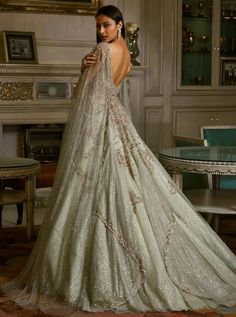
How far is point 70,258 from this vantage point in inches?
105

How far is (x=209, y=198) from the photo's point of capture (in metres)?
3.57

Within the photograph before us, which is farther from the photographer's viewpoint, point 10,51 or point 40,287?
point 10,51

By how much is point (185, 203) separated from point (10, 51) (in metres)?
2.72

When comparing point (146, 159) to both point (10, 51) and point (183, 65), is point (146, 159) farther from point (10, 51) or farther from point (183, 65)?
point (183, 65)

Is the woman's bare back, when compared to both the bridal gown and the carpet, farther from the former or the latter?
the carpet

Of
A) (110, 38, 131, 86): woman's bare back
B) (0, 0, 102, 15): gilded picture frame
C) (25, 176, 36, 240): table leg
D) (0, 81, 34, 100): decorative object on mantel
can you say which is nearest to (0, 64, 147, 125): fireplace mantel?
(0, 81, 34, 100): decorative object on mantel

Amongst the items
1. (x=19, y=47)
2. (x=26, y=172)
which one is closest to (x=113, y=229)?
(x=26, y=172)

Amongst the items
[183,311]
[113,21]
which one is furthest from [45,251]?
[113,21]

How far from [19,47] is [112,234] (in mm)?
2868

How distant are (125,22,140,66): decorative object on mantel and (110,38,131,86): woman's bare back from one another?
250cm

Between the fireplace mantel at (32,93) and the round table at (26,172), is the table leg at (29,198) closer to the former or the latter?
the round table at (26,172)

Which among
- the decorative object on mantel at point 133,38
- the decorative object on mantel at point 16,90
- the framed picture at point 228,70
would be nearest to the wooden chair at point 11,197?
the decorative object on mantel at point 16,90

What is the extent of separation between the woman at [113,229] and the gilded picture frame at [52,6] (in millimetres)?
2441

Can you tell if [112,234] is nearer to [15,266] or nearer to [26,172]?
[15,266]
